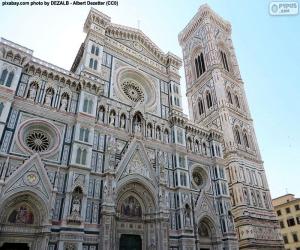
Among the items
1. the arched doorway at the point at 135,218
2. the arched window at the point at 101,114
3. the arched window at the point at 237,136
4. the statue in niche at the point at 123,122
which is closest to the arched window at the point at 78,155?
the arched window at the point at 101,114

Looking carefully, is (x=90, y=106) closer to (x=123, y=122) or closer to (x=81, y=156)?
(x=123, y=122)

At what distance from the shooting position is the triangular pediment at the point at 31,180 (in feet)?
47.0

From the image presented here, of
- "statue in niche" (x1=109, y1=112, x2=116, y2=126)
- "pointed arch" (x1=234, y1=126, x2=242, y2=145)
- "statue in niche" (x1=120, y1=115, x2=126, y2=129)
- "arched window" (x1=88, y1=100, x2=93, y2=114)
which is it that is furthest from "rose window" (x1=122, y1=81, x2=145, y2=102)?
"pointed arch" (x1=234, y1=126, x2=242, y2=145)

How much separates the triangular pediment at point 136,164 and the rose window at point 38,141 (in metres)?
5.43

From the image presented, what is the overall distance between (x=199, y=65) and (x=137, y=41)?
16898mm

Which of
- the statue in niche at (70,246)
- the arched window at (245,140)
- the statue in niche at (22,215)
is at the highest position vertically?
the arched window at (245,140)

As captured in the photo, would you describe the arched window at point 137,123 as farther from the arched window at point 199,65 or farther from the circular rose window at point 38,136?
the arched window at point 199,65

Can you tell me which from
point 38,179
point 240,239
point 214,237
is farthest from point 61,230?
point 240,239

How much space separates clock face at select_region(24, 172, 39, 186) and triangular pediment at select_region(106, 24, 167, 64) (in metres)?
16.0

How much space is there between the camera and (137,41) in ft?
92.2

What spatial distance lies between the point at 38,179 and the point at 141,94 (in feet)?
43.9

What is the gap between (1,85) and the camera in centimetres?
1612

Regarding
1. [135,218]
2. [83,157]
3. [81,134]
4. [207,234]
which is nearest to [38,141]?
[81,134]

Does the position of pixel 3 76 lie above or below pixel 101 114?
above
